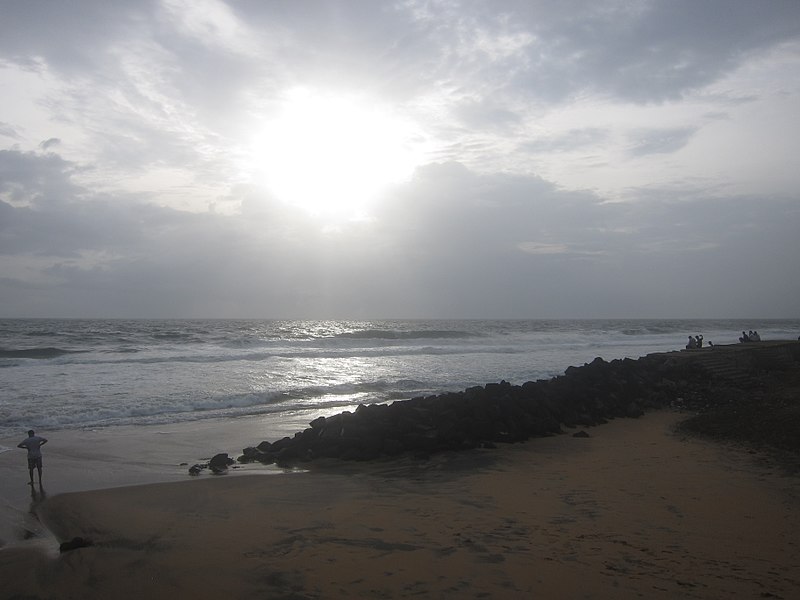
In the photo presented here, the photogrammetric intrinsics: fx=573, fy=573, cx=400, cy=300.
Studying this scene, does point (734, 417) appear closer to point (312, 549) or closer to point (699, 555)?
point (699, 555)

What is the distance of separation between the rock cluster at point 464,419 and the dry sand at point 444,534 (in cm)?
117

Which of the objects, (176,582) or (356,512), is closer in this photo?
(176,582)

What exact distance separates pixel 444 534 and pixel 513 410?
659 cm

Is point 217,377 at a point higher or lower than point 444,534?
higher

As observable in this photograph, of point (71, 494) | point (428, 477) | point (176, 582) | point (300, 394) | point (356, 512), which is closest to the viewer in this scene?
point (176, 582)

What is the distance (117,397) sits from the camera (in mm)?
17781

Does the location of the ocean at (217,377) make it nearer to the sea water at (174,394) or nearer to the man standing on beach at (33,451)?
the sea water at (174,394)

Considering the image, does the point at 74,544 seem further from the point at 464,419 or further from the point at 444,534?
the point at 464,419

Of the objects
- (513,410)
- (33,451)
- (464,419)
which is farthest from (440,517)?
(33,451)

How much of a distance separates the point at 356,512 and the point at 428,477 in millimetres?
2149

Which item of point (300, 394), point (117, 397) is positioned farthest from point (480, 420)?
point (117, 397)

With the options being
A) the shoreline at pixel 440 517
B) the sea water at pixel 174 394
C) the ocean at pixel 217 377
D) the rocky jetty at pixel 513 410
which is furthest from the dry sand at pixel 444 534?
the ocean at pixel 217 377

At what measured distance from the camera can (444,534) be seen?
21.7 feet

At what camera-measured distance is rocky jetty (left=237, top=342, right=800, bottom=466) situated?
438 inches
